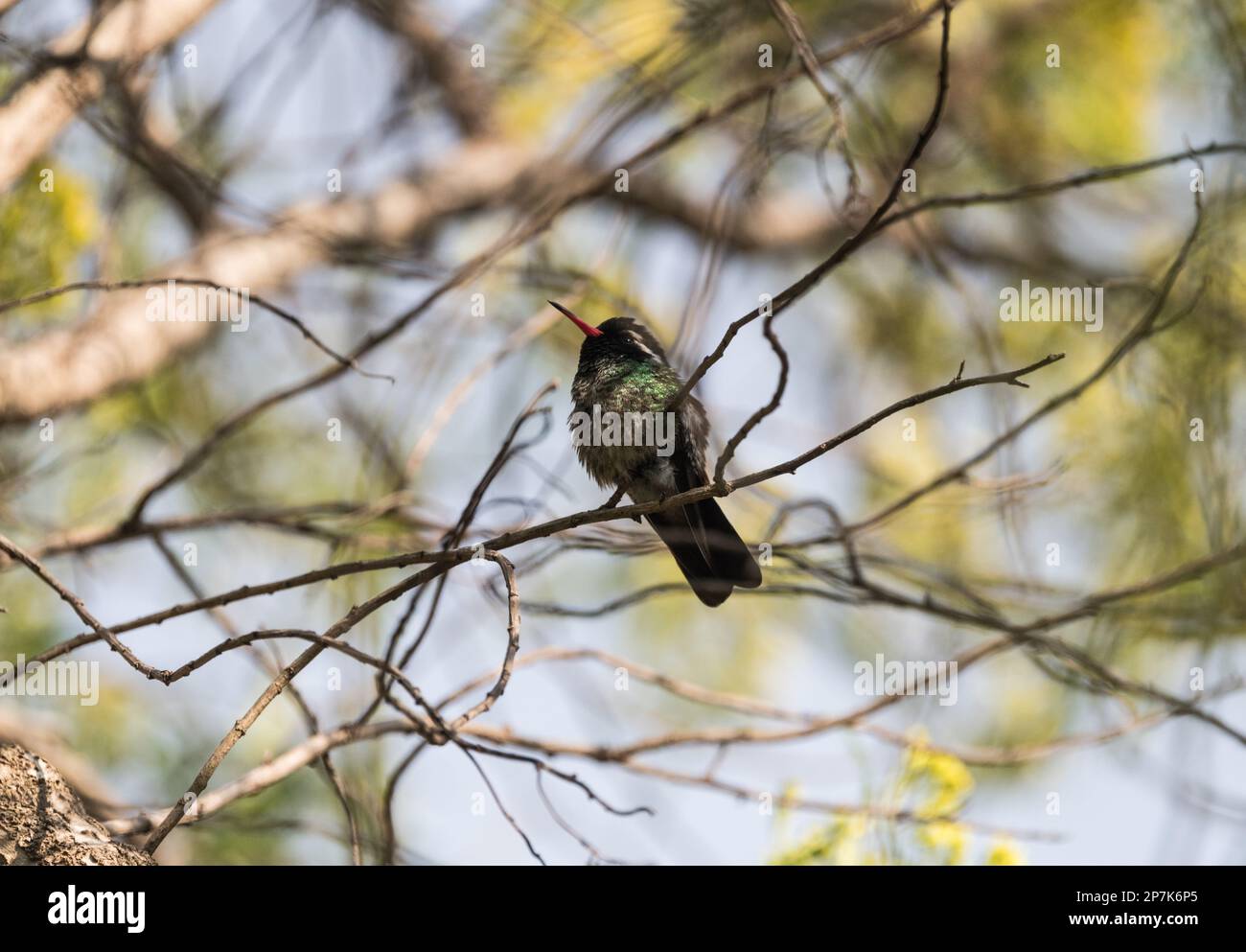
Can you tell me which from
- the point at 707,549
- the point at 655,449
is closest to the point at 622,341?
the point at 655,449

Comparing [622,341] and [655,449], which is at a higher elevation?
[622,341]

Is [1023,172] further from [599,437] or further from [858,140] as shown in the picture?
[599,437]

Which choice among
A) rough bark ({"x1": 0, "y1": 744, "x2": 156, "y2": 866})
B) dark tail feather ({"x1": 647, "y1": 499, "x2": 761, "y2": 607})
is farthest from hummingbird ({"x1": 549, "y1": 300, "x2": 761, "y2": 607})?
rough bark ({"x1": 0, "y1": 744, "x2": 156, "y2": 866})

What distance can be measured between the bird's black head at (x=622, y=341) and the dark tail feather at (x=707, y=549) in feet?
1.78

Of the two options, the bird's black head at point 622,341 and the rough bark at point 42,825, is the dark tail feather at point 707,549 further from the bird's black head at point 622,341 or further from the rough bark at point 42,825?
the rough bark at point 42,825

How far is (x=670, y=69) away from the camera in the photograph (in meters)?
2.95

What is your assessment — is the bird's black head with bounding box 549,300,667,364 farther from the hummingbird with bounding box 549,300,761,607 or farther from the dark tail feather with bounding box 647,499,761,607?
the dark tail feather with bounding box 647,499,761,607

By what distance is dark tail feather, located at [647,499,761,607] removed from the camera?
2.92m

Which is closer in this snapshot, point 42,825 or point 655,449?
point 42,825

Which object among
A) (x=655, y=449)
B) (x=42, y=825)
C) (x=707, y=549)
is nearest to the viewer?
(x=42, y=825)

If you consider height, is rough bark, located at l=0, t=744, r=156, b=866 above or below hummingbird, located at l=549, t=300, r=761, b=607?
below

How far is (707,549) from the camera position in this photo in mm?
2955

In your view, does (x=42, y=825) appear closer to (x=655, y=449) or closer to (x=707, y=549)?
(x=707, y=549)

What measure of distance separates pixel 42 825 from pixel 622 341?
2052 mm
